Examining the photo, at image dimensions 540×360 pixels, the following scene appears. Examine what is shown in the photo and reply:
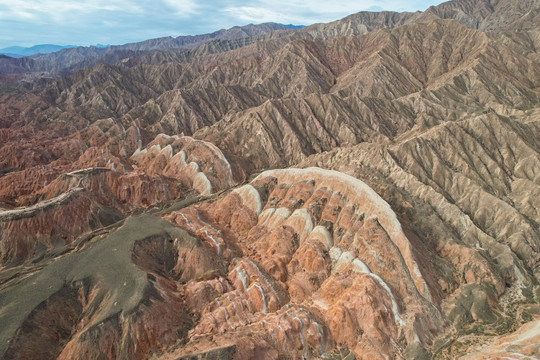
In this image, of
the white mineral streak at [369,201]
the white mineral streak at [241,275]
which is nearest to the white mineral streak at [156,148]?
the white mineral streak at [369,201]

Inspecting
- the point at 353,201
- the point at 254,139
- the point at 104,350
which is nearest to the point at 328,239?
the point at 353,201

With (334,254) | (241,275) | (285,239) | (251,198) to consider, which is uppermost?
(251,198)

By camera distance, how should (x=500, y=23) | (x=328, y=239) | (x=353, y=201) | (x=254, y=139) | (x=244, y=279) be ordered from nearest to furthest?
(x=244, y=279)
(x=328, y=239)
(x=353, y=201)
(x=254, y=139)
(x=500, y=23)

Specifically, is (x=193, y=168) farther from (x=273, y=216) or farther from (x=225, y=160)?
(x=273, y=216)

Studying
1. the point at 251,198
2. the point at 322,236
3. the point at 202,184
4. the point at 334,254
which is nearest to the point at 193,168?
the point at 202,184

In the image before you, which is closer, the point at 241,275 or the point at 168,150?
the point at 241,275

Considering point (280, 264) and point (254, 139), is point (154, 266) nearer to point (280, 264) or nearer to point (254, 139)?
point (280, 264)
